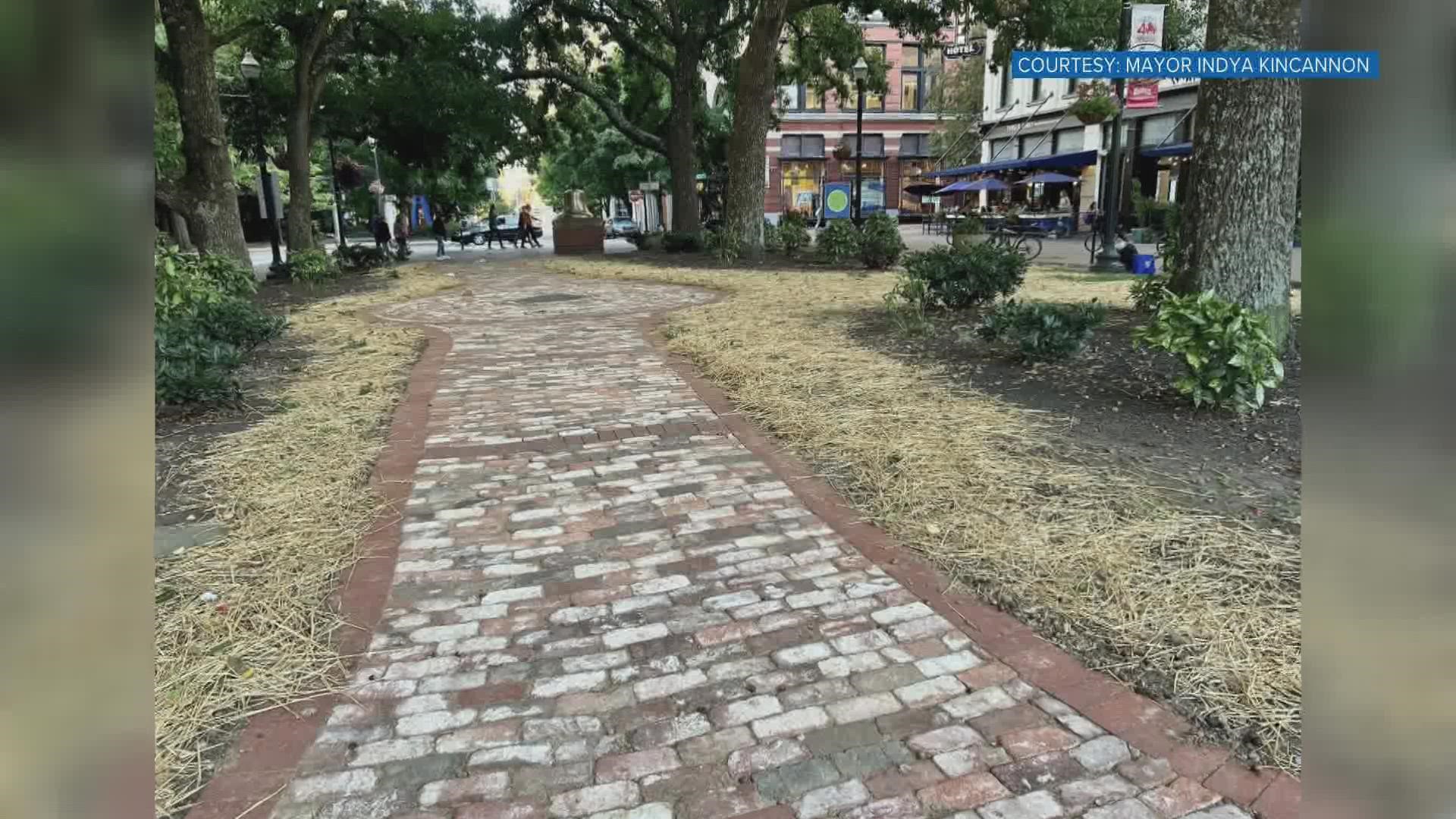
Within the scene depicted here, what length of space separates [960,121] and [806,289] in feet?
121

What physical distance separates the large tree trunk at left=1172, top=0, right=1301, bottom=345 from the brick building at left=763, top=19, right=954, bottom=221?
4478 centimetres

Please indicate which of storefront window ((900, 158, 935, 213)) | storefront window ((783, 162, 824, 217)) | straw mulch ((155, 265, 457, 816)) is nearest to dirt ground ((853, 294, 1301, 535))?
straw mulch ((155, 265, 457, 816))

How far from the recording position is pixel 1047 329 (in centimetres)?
702

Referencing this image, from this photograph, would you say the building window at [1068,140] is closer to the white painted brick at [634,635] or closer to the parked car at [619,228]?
the parked car at [619,228]

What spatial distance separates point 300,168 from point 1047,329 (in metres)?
18.0

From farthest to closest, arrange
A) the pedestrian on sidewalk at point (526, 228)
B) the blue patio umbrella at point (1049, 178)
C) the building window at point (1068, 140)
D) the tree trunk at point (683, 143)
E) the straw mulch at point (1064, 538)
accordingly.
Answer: the building window at point (1068, 140) < the pedestrian on sidewalk at point (526, 228) < the blue patio umbrella at point (1049, 178) < the tree trunk at point (683, 143) < the straw mulch at point (1064, 538)

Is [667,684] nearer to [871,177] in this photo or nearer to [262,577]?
[262,577]

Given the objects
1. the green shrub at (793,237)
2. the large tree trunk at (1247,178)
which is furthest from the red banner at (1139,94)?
→ the green shrub at (793,237)

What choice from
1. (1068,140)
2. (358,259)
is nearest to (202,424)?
(358,259)
